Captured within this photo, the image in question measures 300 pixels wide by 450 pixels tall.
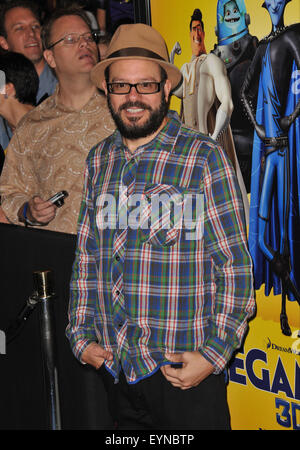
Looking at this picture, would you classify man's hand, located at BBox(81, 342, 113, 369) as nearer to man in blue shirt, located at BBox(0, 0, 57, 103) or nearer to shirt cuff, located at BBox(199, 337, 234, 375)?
shirt cuff, located at BBox(199, 337, 234, 375)

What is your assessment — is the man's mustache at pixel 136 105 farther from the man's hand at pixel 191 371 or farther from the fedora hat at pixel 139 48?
the man's hand at pixel 191 371

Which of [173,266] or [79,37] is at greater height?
[79,37]

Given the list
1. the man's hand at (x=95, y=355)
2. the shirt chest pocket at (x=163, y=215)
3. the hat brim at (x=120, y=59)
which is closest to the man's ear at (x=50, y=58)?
the hat brim at (x=120, y=59)

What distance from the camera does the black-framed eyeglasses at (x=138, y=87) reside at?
6.18 ft

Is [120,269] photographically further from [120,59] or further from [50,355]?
[120,59]

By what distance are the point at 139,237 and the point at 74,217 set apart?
1040mm

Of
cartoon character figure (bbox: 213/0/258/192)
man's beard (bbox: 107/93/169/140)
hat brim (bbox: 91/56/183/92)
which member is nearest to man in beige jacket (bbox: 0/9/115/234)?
hat brim (bbox: 91/56/183/92)

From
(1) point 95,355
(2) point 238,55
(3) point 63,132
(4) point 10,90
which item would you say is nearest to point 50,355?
(1) point 95,355

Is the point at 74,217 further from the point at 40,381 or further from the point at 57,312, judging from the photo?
the point at 40,381

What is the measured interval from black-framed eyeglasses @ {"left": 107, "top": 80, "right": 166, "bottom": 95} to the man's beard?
5cm

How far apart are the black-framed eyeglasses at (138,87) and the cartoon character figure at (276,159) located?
598mm

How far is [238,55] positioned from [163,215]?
3.11 feet

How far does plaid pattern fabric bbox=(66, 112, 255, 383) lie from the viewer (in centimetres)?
176

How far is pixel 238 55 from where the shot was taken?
2.32 m
